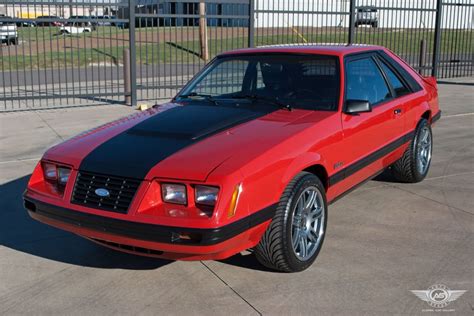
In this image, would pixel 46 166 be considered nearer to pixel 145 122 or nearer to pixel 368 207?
pixel 145 122

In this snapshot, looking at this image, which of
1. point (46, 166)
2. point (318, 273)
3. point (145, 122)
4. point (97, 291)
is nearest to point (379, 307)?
point (318, 273)

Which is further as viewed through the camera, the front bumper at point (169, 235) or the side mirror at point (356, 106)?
the side mirror at point (356, 106)

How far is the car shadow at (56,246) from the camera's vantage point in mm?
4203

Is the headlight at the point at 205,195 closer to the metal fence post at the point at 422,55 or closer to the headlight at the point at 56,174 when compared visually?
the headlight at the point at 56,174

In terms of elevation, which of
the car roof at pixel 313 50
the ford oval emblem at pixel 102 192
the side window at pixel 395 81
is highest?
the car roof at pixel 313 50

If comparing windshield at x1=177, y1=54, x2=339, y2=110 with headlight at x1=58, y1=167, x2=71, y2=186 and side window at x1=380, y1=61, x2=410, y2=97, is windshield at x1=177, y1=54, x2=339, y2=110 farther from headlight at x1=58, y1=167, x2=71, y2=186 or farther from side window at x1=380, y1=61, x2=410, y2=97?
headlight at x1=58, y1=167, x2=71, y2=186

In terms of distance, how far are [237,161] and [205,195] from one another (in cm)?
30

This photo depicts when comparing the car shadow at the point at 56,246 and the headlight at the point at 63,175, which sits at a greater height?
the headlight at the point at 63,175

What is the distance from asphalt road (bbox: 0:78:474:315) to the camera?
3516 mm

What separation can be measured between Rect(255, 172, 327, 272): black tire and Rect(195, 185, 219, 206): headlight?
0.51 m

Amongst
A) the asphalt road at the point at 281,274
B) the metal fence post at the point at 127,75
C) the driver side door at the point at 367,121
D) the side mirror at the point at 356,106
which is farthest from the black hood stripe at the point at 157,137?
the metal fence post at the point at 127,75

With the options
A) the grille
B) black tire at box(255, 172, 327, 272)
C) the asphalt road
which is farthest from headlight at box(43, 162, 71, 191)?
black tire at box(255, 172, 327, 272)

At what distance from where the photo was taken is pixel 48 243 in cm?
460

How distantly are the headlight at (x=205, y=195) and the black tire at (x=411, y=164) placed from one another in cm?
317
